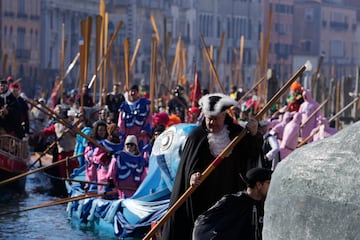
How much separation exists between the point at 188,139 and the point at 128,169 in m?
5.77

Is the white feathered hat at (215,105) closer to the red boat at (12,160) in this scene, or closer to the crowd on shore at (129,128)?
the crowd on shore at (129,128)


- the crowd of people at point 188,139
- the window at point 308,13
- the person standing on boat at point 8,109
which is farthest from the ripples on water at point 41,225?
the window at point 308,13

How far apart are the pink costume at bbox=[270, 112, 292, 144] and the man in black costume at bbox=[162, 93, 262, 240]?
7355mm

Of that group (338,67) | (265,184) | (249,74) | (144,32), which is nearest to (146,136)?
(265,184)

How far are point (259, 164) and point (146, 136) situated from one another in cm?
839

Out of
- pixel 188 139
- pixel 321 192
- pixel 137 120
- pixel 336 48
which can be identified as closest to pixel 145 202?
pixel 137 120

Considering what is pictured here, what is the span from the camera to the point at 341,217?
5.23 metres

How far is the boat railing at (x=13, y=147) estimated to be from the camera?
1778 centimetres

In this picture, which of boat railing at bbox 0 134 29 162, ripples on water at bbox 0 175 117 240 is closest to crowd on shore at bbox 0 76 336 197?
boat railing at bbox 0 134 29 162

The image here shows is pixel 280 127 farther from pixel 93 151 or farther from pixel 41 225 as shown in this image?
pixel 41 225

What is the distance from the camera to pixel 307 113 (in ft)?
55.3

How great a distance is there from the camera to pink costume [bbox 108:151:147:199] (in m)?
13.8

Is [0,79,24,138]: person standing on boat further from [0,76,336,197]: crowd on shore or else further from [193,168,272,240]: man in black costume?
[193,168,272,240]: man in black costume

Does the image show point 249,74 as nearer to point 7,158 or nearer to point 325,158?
point 7,158
